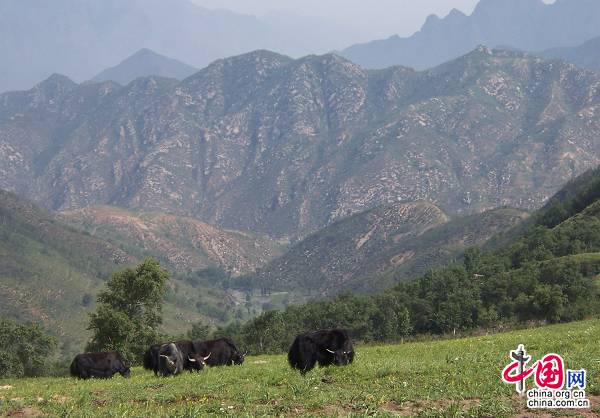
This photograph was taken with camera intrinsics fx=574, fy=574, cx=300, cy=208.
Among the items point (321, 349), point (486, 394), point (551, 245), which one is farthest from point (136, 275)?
point (551, 245)

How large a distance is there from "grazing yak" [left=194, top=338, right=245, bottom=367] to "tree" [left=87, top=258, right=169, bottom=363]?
31.1m

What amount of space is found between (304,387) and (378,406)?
3639 mm

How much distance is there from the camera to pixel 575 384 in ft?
60.1

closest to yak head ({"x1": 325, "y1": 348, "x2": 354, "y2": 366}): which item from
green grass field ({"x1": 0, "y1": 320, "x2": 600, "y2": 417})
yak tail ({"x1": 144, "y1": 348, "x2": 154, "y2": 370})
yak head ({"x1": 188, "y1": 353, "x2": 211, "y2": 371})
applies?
green grass field ({"x1": 0, "y1": 320, "x2": 600, "y2": 417})

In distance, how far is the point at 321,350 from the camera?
2522 centimetres

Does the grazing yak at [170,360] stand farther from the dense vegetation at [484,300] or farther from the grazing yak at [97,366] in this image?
the dense vegetation at [484,300]

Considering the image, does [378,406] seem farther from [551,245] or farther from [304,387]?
[551,245]

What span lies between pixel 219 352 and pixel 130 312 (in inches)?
1455

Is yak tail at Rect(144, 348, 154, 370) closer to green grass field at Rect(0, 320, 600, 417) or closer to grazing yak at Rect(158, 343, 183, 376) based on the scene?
grazing yak at Rect(158, 343, 183, 376)

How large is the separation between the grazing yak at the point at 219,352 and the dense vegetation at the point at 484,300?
4060 cm

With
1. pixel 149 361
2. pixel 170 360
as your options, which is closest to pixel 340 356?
pixel 170 360

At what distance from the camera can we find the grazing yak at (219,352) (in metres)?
32.8
